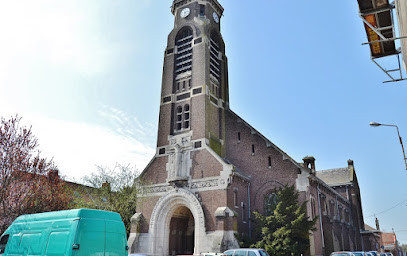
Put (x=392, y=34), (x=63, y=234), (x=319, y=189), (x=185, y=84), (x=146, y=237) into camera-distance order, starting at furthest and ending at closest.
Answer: (x=185, y=84) → (x=319, y=189) → (x=146, y=237) → (x=392, y=34) → (x=63, y=234)

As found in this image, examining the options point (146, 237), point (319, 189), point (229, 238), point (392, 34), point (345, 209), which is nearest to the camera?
point (392, 34)

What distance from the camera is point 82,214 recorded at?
10.6 metres

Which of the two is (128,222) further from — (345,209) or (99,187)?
(345,209)

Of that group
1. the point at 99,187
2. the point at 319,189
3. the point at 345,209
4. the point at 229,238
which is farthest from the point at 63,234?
the point at 345,209

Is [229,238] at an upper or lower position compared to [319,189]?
lower

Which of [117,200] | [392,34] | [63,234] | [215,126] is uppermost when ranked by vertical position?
[215,126]

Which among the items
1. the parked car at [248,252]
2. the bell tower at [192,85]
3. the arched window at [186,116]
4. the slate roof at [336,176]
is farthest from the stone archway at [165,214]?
the slate roof at [336,176]

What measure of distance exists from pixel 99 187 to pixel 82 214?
1801cm

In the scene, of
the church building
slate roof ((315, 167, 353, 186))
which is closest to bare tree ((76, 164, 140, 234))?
the church building

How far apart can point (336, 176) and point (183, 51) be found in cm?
3047

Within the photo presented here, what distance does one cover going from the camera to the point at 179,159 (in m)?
29.6

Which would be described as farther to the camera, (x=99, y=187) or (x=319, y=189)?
(x=319, y=189)

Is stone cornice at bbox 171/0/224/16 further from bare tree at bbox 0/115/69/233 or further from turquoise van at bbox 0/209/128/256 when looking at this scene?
turquoise van at bbox 0/209/128/256

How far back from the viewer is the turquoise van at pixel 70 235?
33.8 ft
